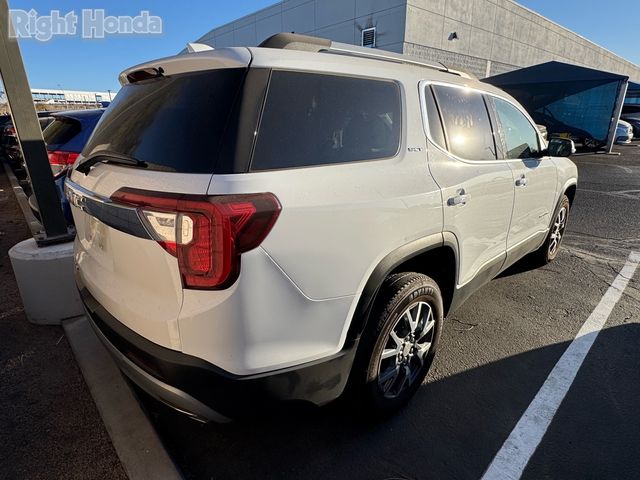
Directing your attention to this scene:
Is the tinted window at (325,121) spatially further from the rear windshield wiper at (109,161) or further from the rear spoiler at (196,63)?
the rear windshield wiper at (109,161)

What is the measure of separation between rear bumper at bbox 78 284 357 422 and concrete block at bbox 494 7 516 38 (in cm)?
3044

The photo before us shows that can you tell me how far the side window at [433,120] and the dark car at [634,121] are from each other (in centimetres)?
2817

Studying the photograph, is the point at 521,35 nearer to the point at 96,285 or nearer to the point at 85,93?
the point at 96,285

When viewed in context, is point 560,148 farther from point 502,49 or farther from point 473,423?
point 502,49

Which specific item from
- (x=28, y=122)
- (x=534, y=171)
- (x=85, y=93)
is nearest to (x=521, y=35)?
(x=534, y=171)

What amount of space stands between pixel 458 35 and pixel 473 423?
2645cm

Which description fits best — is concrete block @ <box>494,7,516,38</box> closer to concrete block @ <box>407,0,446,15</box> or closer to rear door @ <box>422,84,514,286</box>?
concrete block @ <box>407,0,446,15</box>

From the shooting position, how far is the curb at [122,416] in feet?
6.34

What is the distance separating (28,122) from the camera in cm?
309

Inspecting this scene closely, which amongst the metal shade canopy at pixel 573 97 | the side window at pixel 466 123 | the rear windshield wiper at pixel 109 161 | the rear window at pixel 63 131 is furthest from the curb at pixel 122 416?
the metal shade canopy at pixel 573 97

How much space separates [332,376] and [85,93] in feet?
306

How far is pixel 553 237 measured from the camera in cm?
446

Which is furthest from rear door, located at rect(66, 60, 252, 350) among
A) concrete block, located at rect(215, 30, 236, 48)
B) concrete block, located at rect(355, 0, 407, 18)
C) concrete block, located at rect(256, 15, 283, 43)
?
concrete block, located at rect(215, 30, 236, 48)

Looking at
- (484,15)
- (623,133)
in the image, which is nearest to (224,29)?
(484,15)
